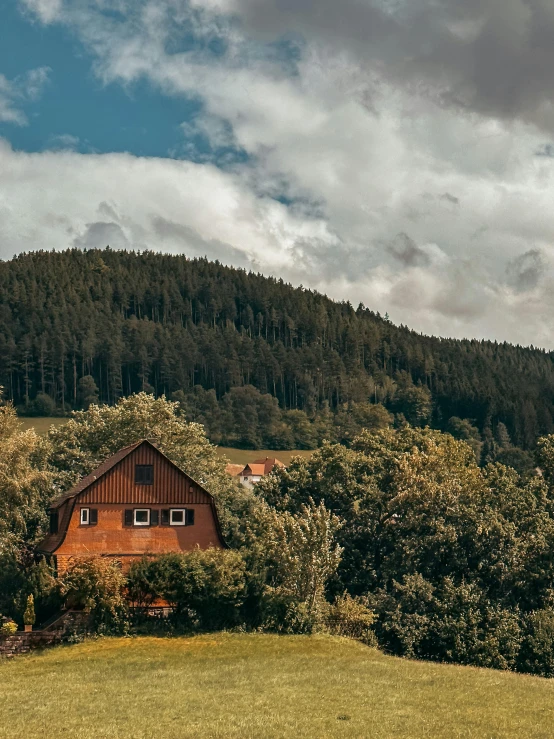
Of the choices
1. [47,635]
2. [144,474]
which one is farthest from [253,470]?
[47,635]

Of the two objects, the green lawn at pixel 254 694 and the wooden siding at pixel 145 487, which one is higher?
the wooden siding at pixel 145 487

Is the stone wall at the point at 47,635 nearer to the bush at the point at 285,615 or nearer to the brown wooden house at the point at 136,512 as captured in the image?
the brown wooden house at the point at 136,512

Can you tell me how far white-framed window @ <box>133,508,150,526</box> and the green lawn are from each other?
11.9 meters

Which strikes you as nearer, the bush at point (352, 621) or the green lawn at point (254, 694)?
the green lawn at point (254, 694)

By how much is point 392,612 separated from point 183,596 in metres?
14.1

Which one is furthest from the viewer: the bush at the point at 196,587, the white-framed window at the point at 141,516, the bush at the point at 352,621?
the white-framed window at the point at 141,516

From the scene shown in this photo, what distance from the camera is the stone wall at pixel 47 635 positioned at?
4757cm

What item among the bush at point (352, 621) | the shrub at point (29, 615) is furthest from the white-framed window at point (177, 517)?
Result: the bush at point (352, 621)

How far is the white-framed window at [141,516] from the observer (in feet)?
196

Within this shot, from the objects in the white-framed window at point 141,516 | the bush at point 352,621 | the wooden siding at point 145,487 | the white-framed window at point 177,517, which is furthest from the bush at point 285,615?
the white-framed window at point 141,516

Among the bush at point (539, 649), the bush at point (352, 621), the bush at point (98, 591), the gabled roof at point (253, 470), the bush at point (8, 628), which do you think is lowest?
the bush at point (539, 649)

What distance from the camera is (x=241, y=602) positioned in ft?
170

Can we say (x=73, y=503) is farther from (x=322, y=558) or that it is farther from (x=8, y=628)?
(x=322, y=558)

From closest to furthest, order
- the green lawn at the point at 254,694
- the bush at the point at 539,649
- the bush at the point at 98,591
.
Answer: the green lawn at the point at 254,694 < the bush at the point at 98,591 < the bush at the point at 539,649
